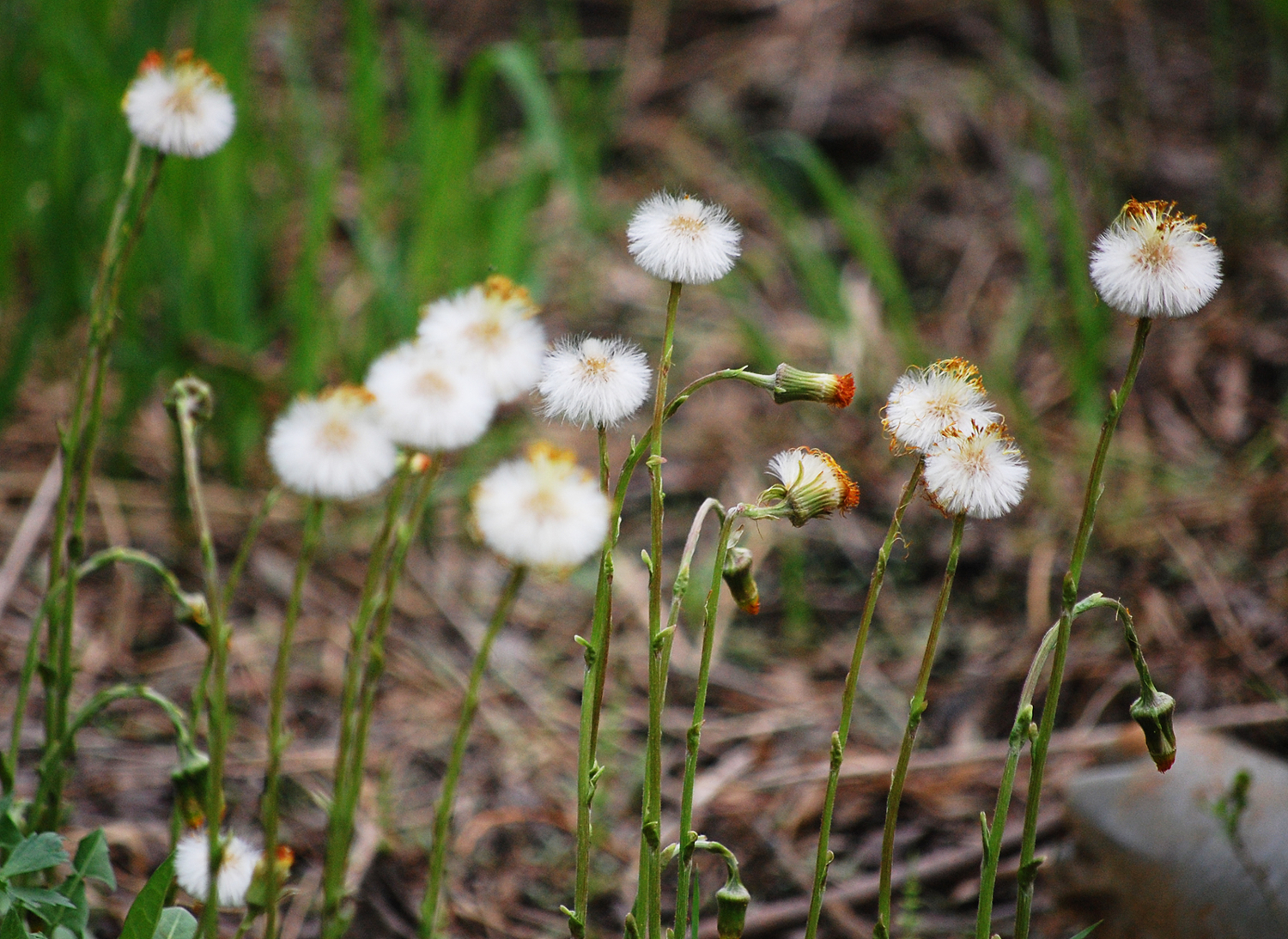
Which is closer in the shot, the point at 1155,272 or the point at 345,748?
the point at 1155,272

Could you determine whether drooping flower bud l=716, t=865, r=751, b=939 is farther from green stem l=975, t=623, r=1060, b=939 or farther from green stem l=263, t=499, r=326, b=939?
green stem l=263, t=499, r=326, b=939

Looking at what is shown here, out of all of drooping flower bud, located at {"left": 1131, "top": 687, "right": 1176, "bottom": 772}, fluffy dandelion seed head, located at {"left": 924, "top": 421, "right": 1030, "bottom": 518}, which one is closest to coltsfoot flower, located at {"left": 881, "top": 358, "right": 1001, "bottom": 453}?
fluffy dandelion seed head, located at {"left": 924, "top": 421, "right": 1030, "bottom": 518}

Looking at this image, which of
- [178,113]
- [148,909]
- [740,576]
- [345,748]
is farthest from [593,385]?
[148,909]

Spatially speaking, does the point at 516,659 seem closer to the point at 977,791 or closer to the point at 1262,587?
the point at 977,791

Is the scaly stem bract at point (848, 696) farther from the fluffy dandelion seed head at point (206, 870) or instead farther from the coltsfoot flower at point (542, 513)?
the fluffy dandelion seed head at point (206, 870)

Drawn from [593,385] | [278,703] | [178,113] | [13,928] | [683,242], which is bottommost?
[13,928]

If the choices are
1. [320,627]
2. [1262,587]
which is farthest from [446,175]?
[1262,587]

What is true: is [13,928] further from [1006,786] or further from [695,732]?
[1006,786]
